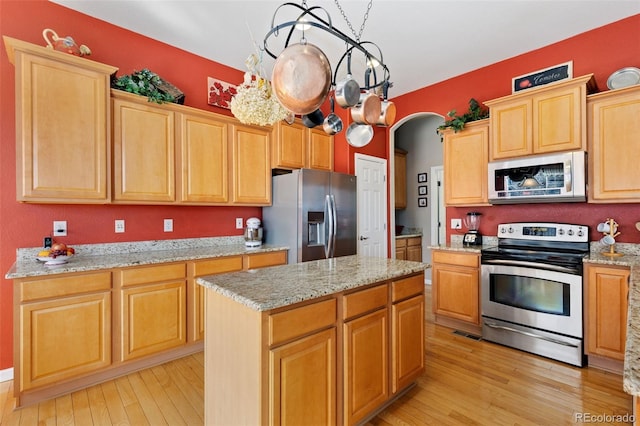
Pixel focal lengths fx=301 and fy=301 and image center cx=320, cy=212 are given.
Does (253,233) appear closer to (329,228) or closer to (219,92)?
(329,228)

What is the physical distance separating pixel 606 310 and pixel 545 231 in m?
0.88

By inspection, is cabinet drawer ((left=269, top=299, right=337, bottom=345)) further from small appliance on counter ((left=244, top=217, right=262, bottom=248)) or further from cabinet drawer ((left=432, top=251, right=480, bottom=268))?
cabinet drawer ((left=432, top=251, right=480, bottom=268))

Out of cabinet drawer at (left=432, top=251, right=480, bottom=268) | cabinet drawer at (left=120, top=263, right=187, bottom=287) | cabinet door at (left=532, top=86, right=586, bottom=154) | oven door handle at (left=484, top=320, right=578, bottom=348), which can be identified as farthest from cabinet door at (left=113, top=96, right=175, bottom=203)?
cabinet door at (left=532, top=86, right=586, bottom=154)

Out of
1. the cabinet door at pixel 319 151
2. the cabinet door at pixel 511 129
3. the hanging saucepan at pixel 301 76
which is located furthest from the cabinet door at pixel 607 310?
the cabinet door at pixel 319 151

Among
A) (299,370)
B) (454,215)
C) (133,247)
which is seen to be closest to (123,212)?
(133,247)

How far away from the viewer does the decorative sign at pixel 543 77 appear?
3080mm

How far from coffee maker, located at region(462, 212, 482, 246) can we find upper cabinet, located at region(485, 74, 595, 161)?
73cm

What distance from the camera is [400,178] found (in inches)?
225

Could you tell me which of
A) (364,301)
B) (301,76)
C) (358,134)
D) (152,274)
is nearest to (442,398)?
(364,301)

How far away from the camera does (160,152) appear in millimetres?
2811

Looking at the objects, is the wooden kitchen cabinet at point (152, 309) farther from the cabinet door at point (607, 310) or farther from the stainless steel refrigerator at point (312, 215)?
the cabinet door at point (607, 310)

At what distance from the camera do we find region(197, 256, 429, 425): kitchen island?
136cm

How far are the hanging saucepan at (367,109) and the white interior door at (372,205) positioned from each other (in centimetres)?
232

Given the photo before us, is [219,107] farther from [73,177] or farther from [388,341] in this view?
[388,341]
